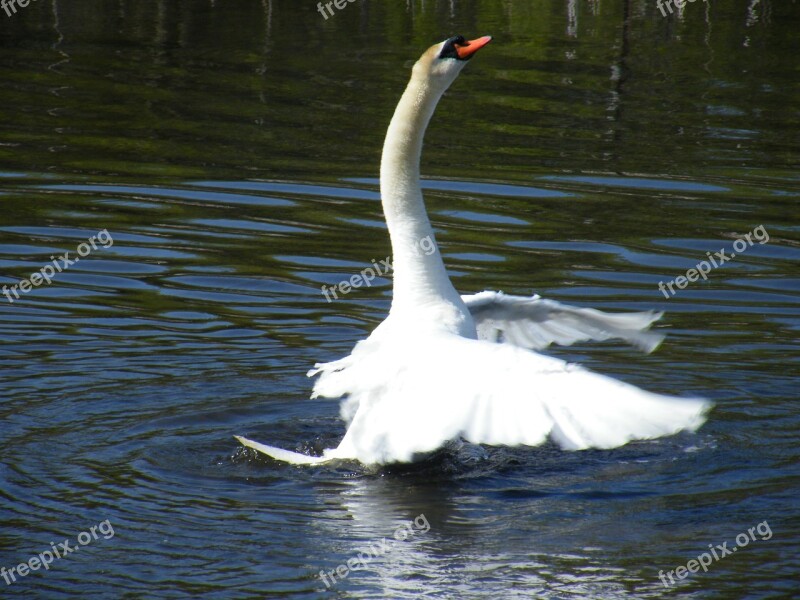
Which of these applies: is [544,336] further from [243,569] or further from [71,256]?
[71,256]

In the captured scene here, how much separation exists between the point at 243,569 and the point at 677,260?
268 inches

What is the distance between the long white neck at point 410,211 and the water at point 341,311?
3.32ft

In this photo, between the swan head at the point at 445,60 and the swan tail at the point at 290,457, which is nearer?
the swan tail at the point at 290,457

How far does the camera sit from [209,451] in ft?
25.2

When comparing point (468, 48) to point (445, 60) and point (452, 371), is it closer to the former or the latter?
point (445, 60)

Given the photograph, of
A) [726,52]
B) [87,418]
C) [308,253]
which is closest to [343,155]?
[308,253]

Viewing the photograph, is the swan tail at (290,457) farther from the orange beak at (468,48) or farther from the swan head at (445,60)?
the orange beak at (468,48)

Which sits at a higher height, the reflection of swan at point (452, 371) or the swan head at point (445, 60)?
the swan head at point (445, 60)

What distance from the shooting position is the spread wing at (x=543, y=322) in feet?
24.6

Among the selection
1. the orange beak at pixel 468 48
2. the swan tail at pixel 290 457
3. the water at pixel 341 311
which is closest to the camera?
the water at pixel 341 311

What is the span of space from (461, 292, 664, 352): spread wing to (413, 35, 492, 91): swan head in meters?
1.31

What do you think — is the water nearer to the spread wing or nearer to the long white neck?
the spread wing

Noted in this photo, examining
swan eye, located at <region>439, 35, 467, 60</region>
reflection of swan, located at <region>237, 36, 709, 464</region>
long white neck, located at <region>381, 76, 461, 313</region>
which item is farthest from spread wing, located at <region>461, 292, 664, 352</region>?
swan eye, located at <region>439, 35, 467, 60</region>

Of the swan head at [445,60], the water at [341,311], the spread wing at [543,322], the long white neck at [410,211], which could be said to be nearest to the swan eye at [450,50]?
the swan head at [445,60]
